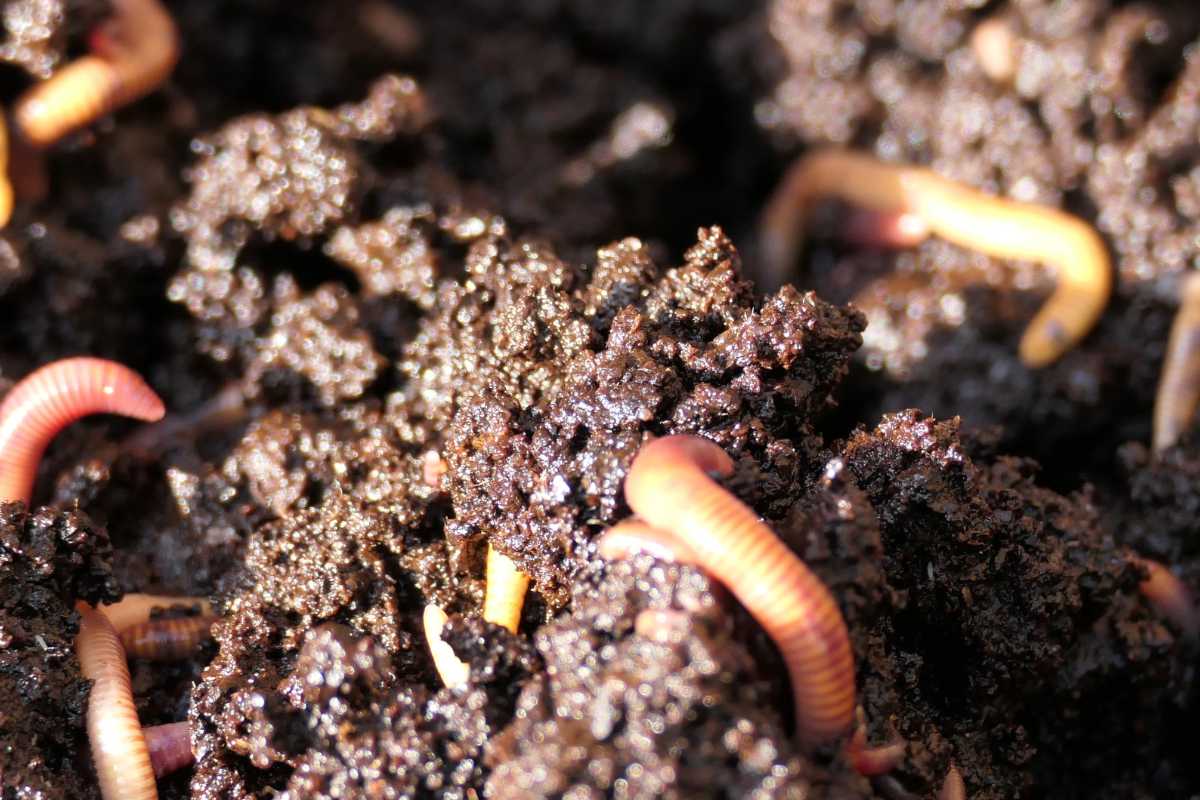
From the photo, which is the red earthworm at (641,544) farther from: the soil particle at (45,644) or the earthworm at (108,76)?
the earthworm at (108,76)

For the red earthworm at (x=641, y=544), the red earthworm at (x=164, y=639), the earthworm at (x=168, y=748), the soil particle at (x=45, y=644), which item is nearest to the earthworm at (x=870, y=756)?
the red earthworm at (x=641, y=544)

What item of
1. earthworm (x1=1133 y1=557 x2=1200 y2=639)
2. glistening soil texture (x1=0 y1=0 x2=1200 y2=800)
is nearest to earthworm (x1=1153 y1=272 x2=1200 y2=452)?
glistening soil texture (x1=0 y1=0 x2=1200 y2=800)

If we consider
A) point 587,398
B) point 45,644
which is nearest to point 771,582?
point 587,398

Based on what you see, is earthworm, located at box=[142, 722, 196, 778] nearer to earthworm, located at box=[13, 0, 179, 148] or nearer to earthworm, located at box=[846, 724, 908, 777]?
earthworm, located at box=[846, 724, 908, 777]

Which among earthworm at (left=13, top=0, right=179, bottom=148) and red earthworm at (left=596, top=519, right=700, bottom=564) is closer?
red earthworm at (left=596, top=519, right=700, bottom=564)

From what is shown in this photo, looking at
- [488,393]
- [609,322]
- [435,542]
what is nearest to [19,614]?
[435,542]

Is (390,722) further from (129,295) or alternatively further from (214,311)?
(129,295)
